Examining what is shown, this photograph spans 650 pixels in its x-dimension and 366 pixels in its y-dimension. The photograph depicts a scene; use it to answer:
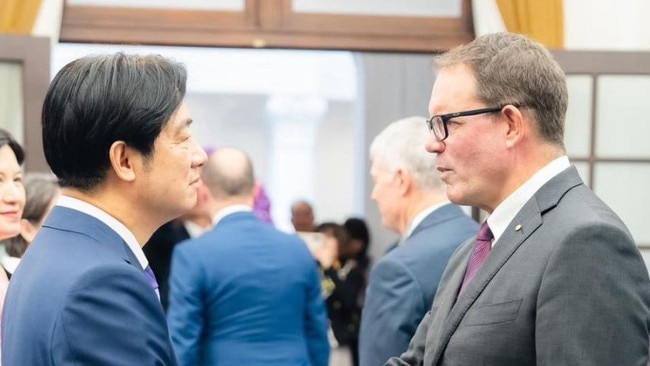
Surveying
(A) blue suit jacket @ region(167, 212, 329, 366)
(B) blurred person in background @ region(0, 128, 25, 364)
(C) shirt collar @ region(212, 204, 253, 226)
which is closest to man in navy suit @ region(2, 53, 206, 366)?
(B) blurred person in background @ region(0, 128, 25, 364)

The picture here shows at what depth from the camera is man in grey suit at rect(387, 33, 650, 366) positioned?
1.62m

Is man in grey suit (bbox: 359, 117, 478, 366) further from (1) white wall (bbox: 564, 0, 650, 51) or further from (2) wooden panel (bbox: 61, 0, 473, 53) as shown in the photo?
(1) white wall (bbox: 564, 0, 650, 51)

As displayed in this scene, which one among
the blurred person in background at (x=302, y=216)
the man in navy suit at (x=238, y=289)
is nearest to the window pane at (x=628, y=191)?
the man in navy suit at (x=238, y=289)

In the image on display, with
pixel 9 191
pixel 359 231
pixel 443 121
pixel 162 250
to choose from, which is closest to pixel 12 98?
pixel 162 250

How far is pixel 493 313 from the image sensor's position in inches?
69.1

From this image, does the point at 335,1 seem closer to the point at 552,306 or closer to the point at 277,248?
the point at 277,248

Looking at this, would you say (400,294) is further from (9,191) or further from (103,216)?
(103,216)

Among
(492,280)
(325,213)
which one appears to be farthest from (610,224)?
(325,213)

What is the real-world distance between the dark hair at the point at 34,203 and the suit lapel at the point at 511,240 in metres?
1.75

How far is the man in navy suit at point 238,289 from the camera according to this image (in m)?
3.51

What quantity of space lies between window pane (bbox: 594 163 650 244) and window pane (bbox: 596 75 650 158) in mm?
64

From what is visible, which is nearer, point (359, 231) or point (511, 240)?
point (511, 240)

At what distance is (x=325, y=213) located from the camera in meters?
16.0

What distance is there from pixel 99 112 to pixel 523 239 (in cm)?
77
